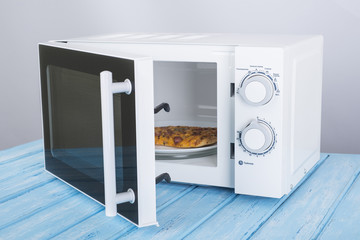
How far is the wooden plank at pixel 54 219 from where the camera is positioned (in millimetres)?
→ 854

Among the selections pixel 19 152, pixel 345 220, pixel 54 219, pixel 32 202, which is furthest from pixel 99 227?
pixel 19 152

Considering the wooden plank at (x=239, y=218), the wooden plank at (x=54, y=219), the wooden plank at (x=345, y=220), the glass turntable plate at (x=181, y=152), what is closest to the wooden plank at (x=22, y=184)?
the wooden plank at (x=54, y=219)

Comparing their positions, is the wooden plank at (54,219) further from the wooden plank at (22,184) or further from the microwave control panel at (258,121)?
the microwave control panel at (258,121)

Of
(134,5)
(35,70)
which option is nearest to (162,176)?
(134,5)

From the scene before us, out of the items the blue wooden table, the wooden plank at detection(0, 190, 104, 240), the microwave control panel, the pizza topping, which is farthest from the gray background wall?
the wooden plank at detection(0, 190, 104, 240)

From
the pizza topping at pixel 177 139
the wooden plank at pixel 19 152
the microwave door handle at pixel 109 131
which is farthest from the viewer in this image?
the wooden plank at pixel 19 152

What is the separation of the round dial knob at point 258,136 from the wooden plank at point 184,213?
0.12 metres

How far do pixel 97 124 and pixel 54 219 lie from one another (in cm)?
18

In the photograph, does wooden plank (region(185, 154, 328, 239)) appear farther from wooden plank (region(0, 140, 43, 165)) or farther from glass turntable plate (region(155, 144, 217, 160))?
wooden plank (region(0, 140, 43, 165))

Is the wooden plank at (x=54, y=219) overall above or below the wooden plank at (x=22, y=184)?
below

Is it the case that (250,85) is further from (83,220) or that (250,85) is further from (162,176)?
(83,220)

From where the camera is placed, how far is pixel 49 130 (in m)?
1.12

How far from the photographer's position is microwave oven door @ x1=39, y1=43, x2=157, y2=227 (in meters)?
0.80

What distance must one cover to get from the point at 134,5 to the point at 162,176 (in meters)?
1.80
